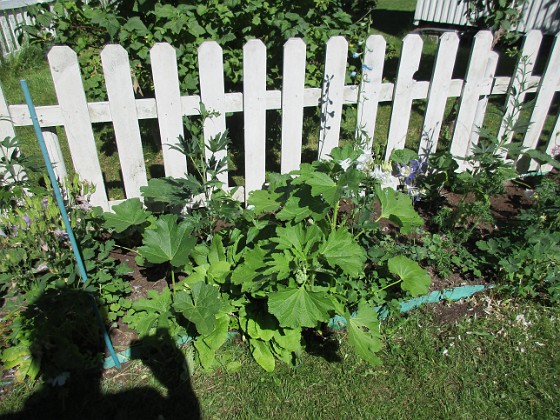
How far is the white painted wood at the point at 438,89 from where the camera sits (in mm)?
3223

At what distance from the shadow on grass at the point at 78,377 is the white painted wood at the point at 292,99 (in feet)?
5.36

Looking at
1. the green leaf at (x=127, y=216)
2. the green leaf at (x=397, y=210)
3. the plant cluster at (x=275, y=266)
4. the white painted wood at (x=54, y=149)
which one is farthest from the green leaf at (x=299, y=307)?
the white painted wood at (x=54, y=149)

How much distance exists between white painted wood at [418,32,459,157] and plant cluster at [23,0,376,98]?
613mm

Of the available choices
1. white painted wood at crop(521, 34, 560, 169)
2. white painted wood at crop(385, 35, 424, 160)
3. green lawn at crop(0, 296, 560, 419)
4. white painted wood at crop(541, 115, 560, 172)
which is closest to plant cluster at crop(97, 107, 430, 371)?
green lawn at crop(0, 296, 560, 419)

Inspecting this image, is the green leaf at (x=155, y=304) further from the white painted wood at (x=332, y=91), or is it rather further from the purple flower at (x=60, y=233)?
the white painted wood at (x=332, y=91)

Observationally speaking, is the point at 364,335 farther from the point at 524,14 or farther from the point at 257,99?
the point at 524,14

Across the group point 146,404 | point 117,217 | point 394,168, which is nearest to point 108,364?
point 146,404

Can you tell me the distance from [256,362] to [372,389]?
629mm

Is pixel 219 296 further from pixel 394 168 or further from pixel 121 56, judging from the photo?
pixel 394 168

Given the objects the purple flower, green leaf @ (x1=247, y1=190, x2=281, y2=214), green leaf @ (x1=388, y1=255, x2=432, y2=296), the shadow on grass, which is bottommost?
the shadow on grass

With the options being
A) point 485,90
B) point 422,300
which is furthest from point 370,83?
point 422,300

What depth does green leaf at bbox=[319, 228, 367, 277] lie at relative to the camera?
2041 millimetres

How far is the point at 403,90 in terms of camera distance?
10.9 ft

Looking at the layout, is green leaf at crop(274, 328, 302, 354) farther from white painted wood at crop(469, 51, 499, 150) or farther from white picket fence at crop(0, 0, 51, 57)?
white picket fence at crop(0, 0, 51, 57)
